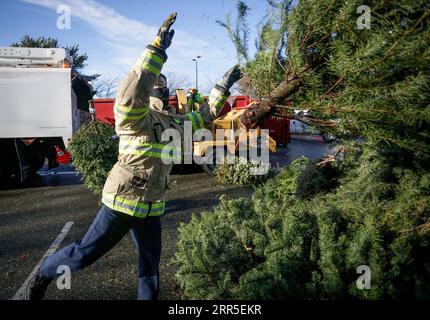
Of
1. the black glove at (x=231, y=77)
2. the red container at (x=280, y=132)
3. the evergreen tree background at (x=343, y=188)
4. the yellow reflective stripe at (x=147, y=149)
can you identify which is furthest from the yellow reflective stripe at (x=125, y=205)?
the red container at (x=280, y=132)

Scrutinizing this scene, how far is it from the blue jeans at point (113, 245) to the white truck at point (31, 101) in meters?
5.73

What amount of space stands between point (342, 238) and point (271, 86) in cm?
101

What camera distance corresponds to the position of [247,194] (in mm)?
6562

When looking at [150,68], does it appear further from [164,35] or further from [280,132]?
[280,132]

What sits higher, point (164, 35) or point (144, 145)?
point (164, 35)

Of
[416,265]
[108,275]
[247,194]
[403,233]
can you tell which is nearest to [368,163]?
[403,233]

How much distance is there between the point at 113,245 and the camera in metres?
2.40

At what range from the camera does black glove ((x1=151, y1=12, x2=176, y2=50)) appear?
2.10m

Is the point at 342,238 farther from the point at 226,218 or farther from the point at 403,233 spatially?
the point at 226,218

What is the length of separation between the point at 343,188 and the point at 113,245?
1.81 m

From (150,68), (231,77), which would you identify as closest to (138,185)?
(150,68)

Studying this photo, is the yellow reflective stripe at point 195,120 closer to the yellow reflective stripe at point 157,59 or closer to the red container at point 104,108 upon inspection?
the yellow reflective stripe at point 157,59

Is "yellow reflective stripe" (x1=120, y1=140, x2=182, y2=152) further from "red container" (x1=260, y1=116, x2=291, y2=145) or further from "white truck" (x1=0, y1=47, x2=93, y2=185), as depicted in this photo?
"red container" (x1=260, y1=116, x2=291, y2=145)

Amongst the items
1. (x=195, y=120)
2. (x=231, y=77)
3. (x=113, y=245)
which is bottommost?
(x=113, y=245)
